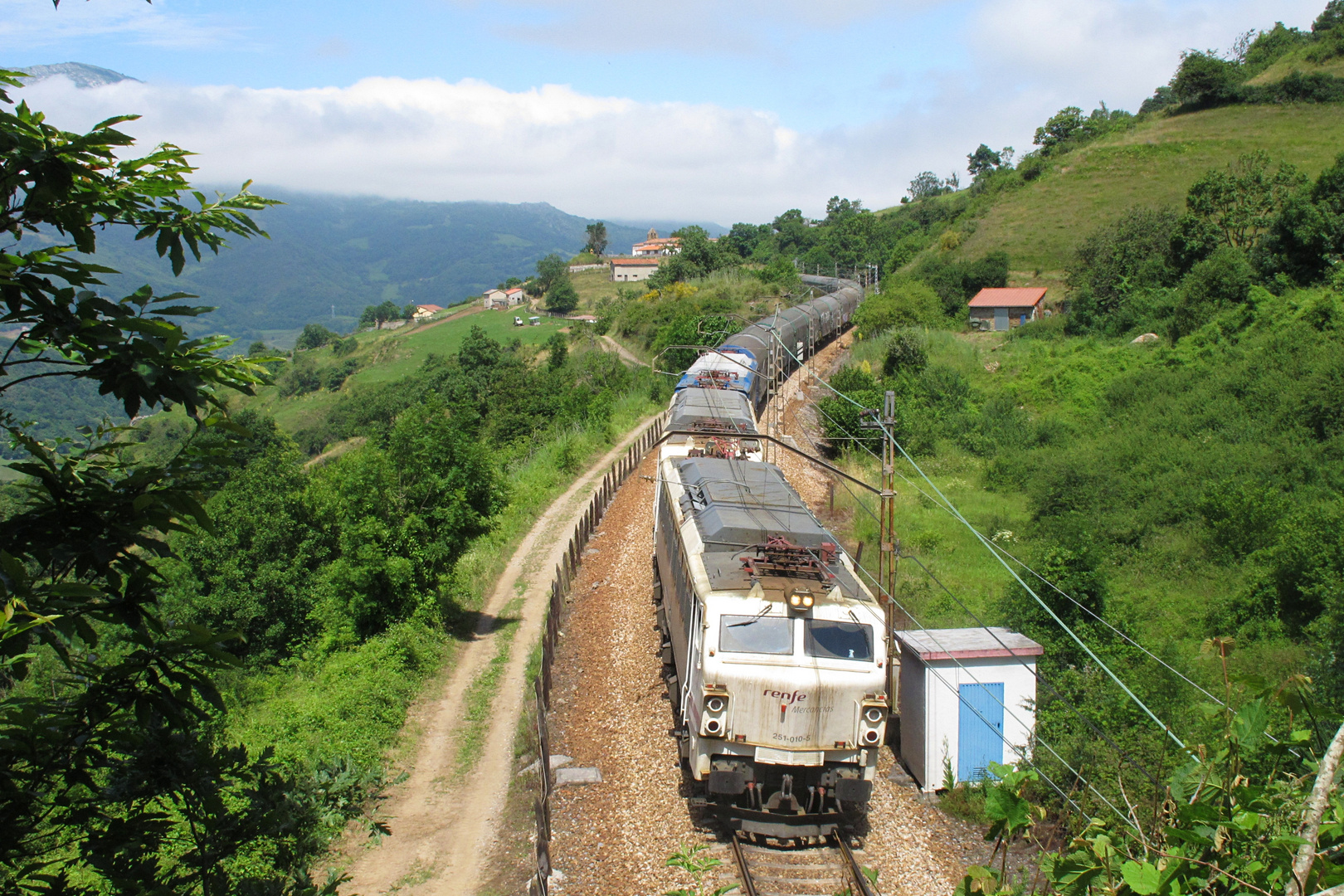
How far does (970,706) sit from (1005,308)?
43666 millimetres

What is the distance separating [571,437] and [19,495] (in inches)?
1204

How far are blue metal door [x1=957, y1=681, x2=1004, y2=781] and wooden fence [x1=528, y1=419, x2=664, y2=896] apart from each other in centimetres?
591

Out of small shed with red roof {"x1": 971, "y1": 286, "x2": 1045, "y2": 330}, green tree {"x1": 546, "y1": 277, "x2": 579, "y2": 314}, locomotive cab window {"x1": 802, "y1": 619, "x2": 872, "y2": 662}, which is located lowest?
locomotive cab window {"x1": 802, "y1": 619, "x2": 872, "y2": 662}

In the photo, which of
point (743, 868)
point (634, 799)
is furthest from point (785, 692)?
point (634, 799)

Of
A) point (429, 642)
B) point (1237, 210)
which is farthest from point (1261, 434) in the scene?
point (1237, 210)

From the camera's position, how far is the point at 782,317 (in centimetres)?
3856

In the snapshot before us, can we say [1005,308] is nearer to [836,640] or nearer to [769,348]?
[769,348]

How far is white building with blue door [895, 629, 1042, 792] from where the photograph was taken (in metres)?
12.5

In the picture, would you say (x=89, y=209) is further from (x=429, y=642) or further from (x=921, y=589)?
(x=921, y=589)

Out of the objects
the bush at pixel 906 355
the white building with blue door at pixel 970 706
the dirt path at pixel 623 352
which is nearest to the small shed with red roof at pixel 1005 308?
the bush at pixel 906 355

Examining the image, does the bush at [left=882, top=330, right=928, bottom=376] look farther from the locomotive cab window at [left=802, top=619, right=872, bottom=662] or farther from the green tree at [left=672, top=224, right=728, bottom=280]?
the green tree at [left=672, top=224, right=728, bottom=280]

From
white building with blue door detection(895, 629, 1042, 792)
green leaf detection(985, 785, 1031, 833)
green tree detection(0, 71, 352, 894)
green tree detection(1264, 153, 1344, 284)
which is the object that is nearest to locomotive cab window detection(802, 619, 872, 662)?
white building with blue door detection(895, 629, 1042, 792)

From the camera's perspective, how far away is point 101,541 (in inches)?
145

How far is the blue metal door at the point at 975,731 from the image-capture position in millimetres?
12484
